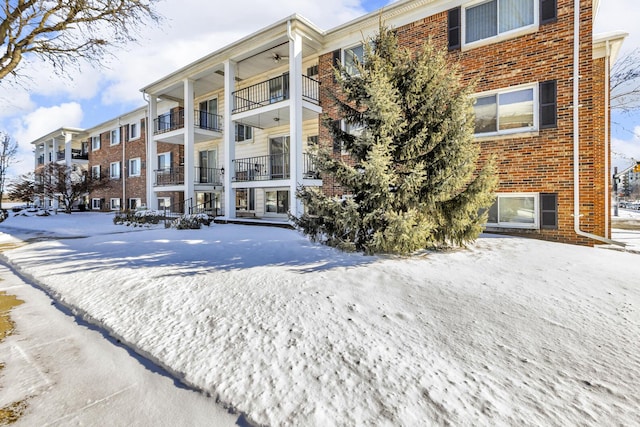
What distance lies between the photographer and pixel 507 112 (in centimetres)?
849

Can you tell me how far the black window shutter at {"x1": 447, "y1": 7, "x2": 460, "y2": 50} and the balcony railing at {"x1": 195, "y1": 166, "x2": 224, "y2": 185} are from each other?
11.7 metres

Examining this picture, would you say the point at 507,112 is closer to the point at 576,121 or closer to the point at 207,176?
the point at 576,121

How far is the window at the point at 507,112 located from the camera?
323 inches

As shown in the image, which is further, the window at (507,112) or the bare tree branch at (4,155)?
the bare tree branch at (4,155)

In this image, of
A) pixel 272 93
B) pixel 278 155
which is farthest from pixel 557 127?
pixel 272 93

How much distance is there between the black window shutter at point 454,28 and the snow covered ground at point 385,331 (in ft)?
22.6

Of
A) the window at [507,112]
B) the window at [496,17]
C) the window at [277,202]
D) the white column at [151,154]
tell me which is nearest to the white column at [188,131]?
the white column at [151,154]

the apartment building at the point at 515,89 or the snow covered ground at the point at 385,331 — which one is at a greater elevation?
the apartment building at the point at 515,89

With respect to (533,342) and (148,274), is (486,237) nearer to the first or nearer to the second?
(533,342)

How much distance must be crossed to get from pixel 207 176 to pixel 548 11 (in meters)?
15.4

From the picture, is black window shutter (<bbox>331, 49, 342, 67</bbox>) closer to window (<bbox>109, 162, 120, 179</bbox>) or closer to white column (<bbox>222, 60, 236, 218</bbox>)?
white column (<bbox>222, 60, 236, 218</bbox>)

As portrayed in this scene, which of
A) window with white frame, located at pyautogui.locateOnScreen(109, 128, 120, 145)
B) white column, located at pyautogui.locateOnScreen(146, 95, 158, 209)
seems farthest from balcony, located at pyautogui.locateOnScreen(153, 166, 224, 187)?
window with white frame, located at pyautogui.locateOnScreen(109, 128, 120, 145)

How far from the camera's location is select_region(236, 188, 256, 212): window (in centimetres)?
1491

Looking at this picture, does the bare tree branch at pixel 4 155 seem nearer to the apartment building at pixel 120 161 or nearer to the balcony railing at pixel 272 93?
the apartment building at pixel 120 161
